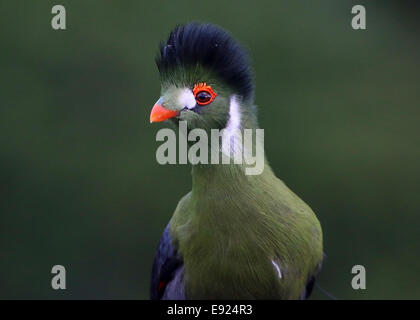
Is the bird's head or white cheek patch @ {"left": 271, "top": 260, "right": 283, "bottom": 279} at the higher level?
the bird's head

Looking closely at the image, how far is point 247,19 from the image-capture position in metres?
4.70

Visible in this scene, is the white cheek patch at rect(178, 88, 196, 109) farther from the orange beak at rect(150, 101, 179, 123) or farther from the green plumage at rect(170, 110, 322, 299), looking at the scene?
the green plumage at rect(170, 110, 322, 299)

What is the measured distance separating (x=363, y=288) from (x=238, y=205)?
277 cm

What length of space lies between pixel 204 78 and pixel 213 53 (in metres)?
0.11

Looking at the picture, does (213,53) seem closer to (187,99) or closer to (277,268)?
(187,99)

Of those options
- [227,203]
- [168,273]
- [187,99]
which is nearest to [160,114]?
[187,99]

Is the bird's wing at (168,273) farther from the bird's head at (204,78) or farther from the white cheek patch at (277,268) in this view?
the bird's head at (204,78)

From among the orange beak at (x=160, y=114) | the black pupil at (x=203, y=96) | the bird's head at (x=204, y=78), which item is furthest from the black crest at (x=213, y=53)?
the orange beak at (x=160, y=114)

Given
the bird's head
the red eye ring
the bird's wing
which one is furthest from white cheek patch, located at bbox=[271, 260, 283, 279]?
the red eye ring

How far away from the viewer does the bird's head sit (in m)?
2.46
